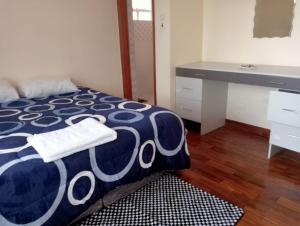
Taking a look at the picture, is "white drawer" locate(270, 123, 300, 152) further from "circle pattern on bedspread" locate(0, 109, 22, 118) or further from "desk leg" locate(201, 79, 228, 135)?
"circle pattern on bedspread" locate(0, 109, 22, 118)

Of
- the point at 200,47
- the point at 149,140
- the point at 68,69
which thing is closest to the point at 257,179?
the point at 149,140

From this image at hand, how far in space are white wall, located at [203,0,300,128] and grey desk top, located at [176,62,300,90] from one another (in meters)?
0.17

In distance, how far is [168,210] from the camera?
1.76 meters

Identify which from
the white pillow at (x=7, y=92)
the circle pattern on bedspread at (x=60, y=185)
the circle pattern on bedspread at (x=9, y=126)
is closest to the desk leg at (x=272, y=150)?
the circle pattern on bedspread at (x=60, y=185)

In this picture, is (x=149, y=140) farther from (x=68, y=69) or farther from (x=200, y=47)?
(x=200, y=47)

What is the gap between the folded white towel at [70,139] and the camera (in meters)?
1.38

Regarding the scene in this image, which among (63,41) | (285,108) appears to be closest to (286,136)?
(285,108)

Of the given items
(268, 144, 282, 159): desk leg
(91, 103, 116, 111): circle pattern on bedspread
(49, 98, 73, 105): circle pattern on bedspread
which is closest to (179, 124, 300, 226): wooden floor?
(268, 144, 282, 159): desk leg

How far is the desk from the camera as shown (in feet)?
7.66

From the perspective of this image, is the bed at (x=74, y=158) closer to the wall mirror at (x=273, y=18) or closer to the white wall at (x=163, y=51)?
the white wall at (x=163, y=51)

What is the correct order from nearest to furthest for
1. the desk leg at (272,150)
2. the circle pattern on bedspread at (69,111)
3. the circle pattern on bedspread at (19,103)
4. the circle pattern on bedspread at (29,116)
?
the circle pattern on bedspread at (29,116), the circle pattern on bedspread at (69,111), the circle pattern on bedspread at (19,103), the desk leg at (272,150)

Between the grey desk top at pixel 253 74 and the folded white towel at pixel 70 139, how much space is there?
5.20 ft

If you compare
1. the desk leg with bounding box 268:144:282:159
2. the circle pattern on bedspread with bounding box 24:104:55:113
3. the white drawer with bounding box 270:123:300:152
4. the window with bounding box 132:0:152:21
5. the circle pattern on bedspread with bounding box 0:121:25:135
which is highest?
the window with bounding box 132:0:152:21

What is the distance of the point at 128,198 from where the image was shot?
191 centimetres
